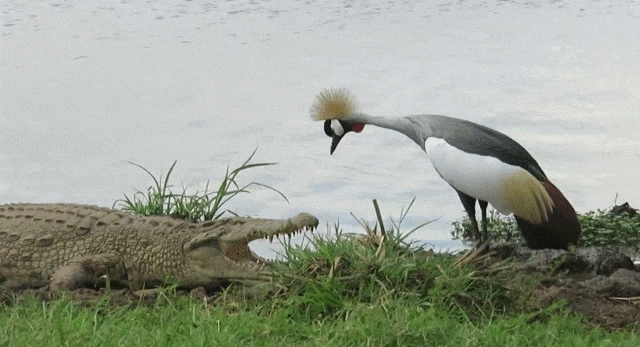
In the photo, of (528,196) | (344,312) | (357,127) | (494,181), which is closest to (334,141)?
(357,127)

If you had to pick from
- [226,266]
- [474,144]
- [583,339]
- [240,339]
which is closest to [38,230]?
[226,266]

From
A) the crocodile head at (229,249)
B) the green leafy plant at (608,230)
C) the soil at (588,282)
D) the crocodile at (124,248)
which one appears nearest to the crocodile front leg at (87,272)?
the crocodile at (124,248)

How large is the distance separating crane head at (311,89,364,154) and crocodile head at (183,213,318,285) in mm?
2204

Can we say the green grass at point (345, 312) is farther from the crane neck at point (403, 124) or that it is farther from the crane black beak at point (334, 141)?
the crane black beak at point (334, 141)

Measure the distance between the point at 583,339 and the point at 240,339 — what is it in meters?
1.92

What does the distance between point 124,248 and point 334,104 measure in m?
2.48

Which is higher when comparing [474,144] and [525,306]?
[474,144]

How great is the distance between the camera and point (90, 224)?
7.49 meters

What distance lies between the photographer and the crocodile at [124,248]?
683 cm

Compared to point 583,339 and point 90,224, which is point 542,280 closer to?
point 583,339

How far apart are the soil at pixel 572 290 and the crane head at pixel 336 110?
1.89m

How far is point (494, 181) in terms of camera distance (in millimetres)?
7625

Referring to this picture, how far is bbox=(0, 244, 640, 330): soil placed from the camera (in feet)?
20.6

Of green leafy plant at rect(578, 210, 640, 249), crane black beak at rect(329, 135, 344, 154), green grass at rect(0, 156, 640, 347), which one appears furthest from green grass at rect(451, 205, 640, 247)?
green grass at rect(0, 156, 640, 347)
